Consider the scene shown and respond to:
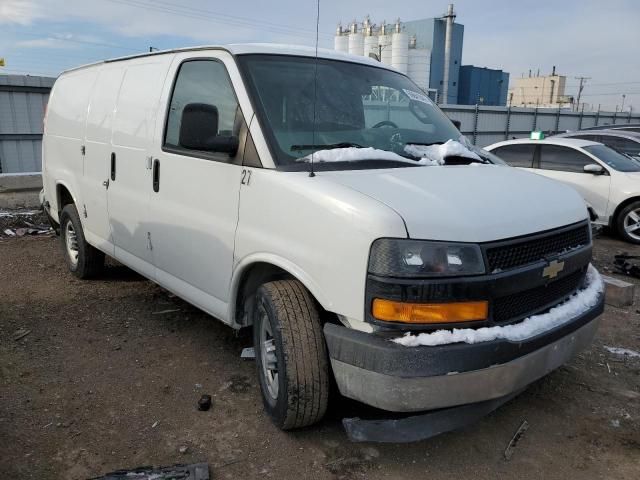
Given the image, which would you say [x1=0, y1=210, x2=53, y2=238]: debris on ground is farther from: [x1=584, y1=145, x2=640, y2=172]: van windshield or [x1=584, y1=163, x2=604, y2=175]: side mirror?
[x1=584, y1=145, x2=640, y2=172]: van windshield

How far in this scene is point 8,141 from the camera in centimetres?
1096

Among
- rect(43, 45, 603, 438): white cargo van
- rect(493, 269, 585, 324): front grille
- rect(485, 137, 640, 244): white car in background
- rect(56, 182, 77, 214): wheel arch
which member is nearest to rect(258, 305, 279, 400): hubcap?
rect(43, 45, 603, 438): white cargo van

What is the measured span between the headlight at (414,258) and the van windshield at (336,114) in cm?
80

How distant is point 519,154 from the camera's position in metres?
10.1

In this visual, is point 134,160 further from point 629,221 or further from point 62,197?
point 629,221

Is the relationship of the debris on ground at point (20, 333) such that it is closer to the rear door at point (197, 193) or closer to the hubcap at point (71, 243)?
the rear door at point (197, 193)

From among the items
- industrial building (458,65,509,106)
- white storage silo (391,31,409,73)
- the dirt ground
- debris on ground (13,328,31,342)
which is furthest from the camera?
industrial building (458,65,509,106)

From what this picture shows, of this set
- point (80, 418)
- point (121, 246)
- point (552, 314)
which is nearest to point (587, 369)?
point (552, 314)

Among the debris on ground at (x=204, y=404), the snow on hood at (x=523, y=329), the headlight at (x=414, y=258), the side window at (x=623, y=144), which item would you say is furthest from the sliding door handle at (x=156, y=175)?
the side window at (x=623, y=144)

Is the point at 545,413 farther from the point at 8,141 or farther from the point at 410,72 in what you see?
the point at 410,72

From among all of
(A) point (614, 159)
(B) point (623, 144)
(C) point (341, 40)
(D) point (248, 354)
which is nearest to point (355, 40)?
(C) point (341, 40)

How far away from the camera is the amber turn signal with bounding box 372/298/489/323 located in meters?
2.41

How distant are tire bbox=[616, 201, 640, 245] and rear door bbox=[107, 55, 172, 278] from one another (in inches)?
302

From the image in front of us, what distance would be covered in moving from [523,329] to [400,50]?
36075mm
